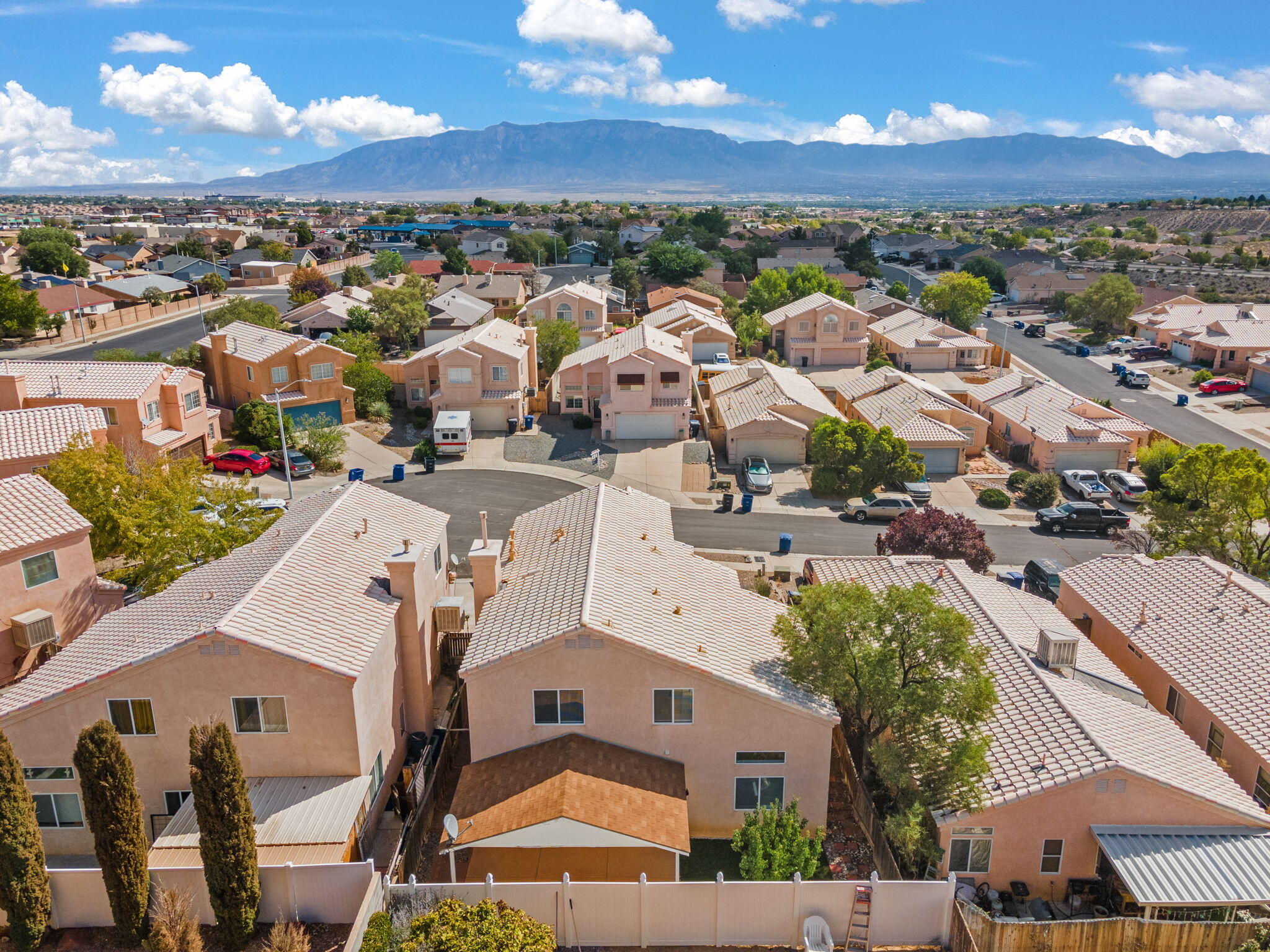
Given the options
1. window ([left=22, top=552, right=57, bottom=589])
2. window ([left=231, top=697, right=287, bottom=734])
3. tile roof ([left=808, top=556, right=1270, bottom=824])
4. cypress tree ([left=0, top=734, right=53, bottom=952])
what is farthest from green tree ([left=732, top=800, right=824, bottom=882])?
window ([left=22, top=552, right=57, bottom=589])

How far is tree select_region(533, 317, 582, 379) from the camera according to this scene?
7525 cm

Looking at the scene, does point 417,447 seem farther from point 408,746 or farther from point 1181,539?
point 1181,539

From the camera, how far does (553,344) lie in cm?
7519

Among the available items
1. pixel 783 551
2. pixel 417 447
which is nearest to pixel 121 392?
pixel 417 447

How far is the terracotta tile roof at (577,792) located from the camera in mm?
19891

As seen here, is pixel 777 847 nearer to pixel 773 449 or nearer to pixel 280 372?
pixel 773 449

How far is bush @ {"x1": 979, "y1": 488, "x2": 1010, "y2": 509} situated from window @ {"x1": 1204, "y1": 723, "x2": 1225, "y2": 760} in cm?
2759

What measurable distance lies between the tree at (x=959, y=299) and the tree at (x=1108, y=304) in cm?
1305

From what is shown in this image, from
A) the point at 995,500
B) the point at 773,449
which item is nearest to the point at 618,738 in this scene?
the point at 995,500

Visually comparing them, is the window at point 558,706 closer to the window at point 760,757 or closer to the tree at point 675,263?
the window at point 760,757

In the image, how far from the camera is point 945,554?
39062mm

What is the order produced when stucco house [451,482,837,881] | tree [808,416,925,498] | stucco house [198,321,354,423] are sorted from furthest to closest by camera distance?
Answer: stucco house [198,321,354,423]
tree [808,416,925,498]
stucco house [451,482,837,881]

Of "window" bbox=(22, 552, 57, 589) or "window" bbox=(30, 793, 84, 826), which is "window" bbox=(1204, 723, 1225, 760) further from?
"window" bbox=(22, 552, 57, 589)

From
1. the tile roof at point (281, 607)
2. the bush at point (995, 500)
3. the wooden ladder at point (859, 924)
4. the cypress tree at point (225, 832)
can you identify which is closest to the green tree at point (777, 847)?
the wooden ladder at point (859, 924)
